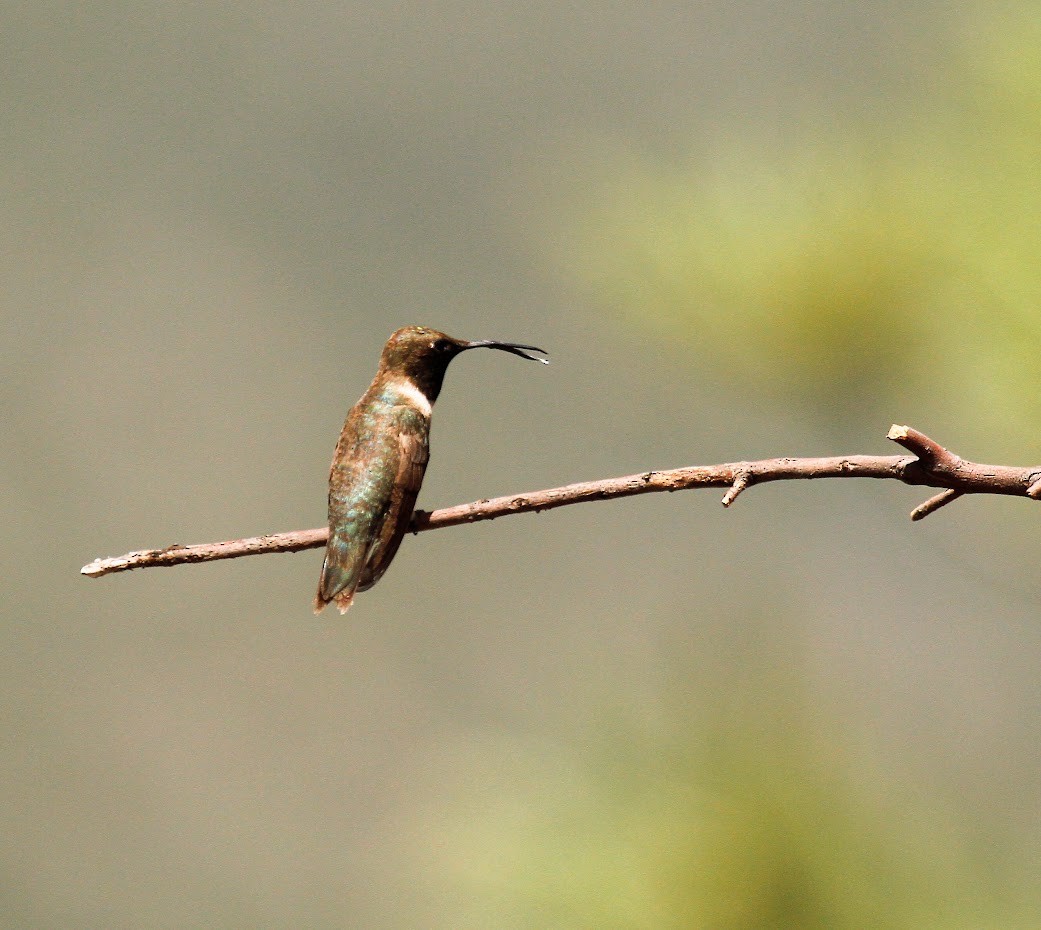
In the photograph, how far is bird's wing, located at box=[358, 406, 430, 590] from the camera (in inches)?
42.4

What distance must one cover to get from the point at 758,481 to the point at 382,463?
49 cm

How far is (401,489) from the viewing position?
1094 millimetres

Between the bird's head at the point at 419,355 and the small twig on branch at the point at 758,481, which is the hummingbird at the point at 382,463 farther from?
the small twig on branch at the point at 758,481

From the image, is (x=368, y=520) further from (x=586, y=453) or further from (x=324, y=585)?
(x=586, y=453)

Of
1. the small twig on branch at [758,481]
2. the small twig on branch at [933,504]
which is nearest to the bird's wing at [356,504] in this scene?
the small twig on branch at [758,481]

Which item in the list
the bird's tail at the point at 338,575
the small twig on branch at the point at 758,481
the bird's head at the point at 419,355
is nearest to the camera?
the small twig on branch at the point at 758,481

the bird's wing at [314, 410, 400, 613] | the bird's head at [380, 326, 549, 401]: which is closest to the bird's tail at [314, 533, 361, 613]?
the bird's wing at [314, 410, 400, 613]

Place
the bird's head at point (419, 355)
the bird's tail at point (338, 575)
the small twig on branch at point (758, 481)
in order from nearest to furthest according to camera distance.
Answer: the small twig on branch at point (758, 481), the bird's tail at point (338, 575), the bird's head at point (419, 355)

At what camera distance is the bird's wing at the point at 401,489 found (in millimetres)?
1078

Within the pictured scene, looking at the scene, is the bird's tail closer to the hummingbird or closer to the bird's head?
the hummingbird

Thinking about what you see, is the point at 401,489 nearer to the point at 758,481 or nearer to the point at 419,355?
the point at 419,355

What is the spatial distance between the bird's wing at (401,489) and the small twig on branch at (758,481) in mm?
235

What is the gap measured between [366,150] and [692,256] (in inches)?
291

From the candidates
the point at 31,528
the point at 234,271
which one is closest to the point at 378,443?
the point at 31,528
